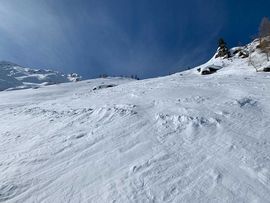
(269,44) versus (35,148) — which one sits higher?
(269,44)

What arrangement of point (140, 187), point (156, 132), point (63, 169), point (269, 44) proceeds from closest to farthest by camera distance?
1. point (140, 187)
2. point (63, 169)
3. point (156, 132)
4. point (269, 44)

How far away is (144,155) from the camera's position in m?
7.13

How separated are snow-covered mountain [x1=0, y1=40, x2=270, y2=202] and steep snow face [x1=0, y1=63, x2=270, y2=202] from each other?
2 centimetres

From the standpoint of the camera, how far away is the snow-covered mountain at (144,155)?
553 cm

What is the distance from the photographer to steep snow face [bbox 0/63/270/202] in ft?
18.1

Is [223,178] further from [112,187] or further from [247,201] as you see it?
[112,187]

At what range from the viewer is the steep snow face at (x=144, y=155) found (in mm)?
5527

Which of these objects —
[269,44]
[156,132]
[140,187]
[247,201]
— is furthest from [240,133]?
[269,44]

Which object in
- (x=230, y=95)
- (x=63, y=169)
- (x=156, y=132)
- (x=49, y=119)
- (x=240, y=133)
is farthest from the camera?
(x=230, y=95)

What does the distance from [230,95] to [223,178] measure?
8.43 m

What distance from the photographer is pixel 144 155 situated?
713 centimetres

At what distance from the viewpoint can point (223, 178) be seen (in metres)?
5.78

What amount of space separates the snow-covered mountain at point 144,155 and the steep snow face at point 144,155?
21mm

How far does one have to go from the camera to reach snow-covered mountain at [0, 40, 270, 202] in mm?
5527
